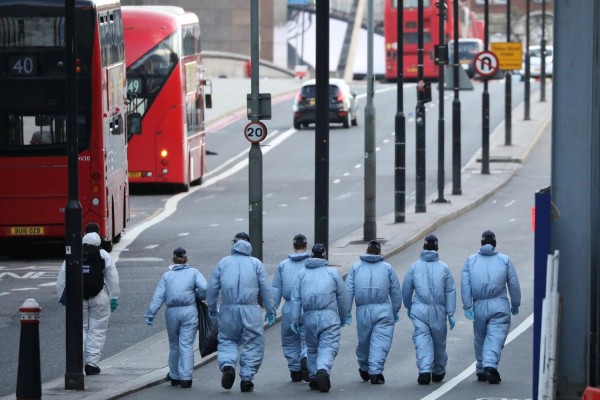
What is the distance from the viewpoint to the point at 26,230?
29.8 meters

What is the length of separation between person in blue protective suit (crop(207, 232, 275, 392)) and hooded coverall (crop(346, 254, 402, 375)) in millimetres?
1023

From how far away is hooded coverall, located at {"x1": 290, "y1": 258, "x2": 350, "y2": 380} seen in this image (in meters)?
17.9

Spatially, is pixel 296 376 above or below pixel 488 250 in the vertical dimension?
below

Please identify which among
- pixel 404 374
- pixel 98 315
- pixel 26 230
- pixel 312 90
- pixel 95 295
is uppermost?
pixel 312 90

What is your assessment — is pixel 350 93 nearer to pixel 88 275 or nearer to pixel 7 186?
pixel 7 186

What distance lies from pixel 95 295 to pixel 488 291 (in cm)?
435

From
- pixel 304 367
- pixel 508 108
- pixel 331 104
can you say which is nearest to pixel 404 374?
pixel 304 367

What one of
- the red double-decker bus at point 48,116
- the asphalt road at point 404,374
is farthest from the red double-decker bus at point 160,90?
the asphalt road at point 404,374

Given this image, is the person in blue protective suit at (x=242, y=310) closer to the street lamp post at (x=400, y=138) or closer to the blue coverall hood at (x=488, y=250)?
the blue coverall hood at (x=488, y=250)

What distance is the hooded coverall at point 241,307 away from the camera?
18.0 meters

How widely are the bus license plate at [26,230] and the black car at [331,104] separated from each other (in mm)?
29353

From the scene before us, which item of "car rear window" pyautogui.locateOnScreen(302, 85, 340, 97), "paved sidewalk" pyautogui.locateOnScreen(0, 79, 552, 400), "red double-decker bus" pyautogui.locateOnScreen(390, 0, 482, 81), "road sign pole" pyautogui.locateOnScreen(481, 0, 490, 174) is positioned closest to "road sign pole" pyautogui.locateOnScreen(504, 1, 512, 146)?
"paved sidewalk" pyautogui.locateOnScreen(0, 79, 552, 400)

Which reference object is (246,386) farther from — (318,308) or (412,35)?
(412,35)

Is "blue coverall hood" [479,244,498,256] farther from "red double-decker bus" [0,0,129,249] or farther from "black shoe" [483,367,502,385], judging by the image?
"red double-decker bus" [0,0,129,249]
